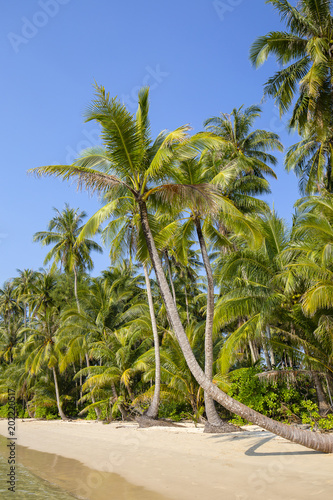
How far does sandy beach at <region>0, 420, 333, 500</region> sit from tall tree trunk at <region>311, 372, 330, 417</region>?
1952 mm

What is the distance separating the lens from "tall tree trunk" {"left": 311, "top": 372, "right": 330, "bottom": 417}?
10.9m

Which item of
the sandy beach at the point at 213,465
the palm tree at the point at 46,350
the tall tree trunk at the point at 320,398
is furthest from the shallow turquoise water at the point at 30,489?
the palm tree at the point at 46,350

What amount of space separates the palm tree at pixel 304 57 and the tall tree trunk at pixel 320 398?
8553 mm

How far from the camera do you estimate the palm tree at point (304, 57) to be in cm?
1228

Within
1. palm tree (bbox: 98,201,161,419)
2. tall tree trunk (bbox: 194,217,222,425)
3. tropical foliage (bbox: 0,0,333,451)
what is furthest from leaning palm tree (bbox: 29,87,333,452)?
tall tree trunk (bbox: 194,217,222,425)

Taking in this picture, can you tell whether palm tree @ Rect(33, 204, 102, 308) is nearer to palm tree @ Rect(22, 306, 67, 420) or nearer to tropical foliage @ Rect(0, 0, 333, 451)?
palm tree @ Rect(22, 306, 67, 420)

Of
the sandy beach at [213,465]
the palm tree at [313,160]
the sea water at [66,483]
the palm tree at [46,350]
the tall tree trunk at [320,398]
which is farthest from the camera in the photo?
the palm tree at [46,350]

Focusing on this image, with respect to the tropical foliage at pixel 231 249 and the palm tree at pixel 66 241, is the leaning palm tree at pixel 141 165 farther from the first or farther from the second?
the palm tree at pixel 66 241

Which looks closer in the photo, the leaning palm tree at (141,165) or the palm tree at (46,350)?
the leaning palm tree at (141,165)

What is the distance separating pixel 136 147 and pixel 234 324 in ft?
50.9

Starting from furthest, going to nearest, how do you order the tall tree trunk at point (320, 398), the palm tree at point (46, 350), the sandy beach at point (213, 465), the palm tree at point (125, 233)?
1. the palm tree at point (46, 350)
2. the palm tree at point (125, 233)
3. the tall tree trunk at point (320, 398)
4. the sandy beach at point (213, 465)

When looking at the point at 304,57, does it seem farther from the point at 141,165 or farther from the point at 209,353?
the point at 209,353

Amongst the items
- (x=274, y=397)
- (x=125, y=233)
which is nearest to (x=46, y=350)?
(x=125, y=233)

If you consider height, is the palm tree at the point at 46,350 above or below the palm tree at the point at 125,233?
below
